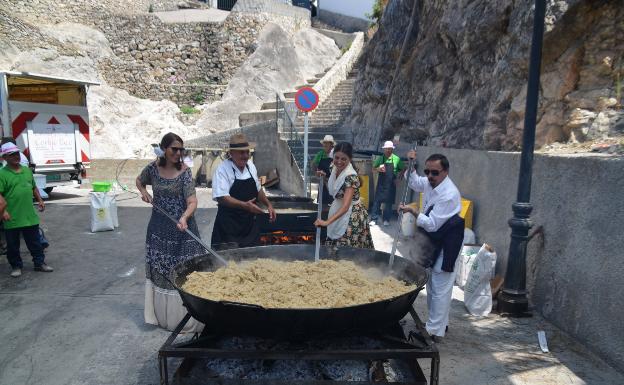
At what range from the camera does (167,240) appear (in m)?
4.14

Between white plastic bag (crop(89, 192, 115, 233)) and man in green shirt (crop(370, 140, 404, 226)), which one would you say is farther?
man in green shirt (crop(370, 140, 404, 226))

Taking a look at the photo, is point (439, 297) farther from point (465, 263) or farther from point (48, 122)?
point (48, 122)

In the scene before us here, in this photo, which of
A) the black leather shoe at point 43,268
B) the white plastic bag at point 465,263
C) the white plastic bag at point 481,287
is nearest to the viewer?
the white plastic bag at point 481,287

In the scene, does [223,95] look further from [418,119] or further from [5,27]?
[418,119]

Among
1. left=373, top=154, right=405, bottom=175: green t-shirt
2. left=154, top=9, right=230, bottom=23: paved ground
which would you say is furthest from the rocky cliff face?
left=154, top=9, right=230, bottom=23: paved ground

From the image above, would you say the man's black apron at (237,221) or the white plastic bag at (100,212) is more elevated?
the man's black apron at (237,221)

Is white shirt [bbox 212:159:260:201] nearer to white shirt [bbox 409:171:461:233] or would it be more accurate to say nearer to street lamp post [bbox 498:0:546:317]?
white shirt [bbox 409:171:461:233]

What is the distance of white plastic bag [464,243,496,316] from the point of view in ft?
15.7

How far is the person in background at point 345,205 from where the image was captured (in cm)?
426

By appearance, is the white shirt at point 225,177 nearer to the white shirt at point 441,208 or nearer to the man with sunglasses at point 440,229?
the man with sunglasses at point 440,229

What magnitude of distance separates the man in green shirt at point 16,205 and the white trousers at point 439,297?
532cm

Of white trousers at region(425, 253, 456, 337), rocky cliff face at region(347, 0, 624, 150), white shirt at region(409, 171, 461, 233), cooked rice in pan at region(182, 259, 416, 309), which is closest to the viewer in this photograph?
cooked rice in pan at region(182, 259, 416, 309)

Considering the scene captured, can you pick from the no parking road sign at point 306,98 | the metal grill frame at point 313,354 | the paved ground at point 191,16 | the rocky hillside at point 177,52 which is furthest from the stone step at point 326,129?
the paved ground at point 191,16

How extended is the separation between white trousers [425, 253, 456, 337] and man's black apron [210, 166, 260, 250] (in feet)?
6.42
